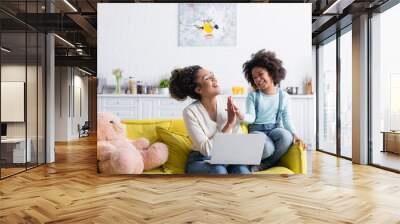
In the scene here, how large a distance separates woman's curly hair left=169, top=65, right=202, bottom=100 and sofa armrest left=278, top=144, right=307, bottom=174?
1.63 meters

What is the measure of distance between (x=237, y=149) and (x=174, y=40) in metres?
1.84

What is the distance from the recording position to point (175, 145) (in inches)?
225

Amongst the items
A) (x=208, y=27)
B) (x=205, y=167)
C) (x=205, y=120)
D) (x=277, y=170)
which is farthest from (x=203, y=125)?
(x=208, y=27)

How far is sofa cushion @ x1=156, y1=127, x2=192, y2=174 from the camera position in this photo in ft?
18.7

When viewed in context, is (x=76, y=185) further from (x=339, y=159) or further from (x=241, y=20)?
(x=339, y=159)

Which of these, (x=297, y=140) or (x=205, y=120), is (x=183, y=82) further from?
(x=297, y=140)

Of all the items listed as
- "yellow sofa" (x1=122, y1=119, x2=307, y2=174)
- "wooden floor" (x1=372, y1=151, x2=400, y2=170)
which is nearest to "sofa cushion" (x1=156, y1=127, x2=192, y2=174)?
"yellow sofa" (x1=122, y1=119, x2=307, y2=174)

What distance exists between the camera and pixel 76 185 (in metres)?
5.39

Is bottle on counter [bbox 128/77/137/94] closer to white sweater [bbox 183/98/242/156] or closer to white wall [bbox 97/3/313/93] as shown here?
white wall [bbox 97/3/313/93]

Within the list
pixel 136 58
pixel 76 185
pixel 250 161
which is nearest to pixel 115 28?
pixel 136 58

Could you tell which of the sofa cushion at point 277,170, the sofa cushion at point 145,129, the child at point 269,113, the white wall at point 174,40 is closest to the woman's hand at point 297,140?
the child at point 269,113

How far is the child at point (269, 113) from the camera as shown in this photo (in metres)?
5.73

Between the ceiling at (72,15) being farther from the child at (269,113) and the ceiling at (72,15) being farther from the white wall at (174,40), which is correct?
the child at (269,113)

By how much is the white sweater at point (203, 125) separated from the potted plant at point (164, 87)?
42cm
